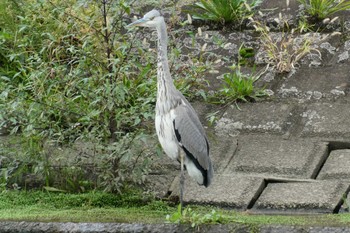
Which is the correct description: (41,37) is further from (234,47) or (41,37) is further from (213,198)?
(213,198)

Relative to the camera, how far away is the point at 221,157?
7.25 meters

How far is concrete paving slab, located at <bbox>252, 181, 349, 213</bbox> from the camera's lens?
628 cm

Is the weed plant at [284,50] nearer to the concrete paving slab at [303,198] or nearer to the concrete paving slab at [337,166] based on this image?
the concrete paving slab at [337,166]

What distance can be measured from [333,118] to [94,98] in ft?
6.04

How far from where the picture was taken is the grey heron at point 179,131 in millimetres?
6562

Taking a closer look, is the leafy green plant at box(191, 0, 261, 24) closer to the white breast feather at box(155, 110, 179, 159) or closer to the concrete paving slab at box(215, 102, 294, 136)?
the concrete paving slab at box(215, 102, 294, 136)

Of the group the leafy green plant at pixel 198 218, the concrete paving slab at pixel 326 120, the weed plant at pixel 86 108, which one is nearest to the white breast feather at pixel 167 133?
the weed plant at pixel 86 108

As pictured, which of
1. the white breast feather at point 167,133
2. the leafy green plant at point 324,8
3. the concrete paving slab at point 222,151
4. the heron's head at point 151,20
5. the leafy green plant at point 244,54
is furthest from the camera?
the leafy green plant at point 324,8

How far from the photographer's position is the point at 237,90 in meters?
7.89

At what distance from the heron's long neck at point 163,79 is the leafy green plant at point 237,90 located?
1233 millimetres

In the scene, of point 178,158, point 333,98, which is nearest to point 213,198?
point 178,158

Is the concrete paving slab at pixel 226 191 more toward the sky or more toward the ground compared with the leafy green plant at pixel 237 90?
more toward the ground

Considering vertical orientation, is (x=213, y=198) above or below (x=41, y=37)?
below

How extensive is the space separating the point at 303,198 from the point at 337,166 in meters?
0.56
